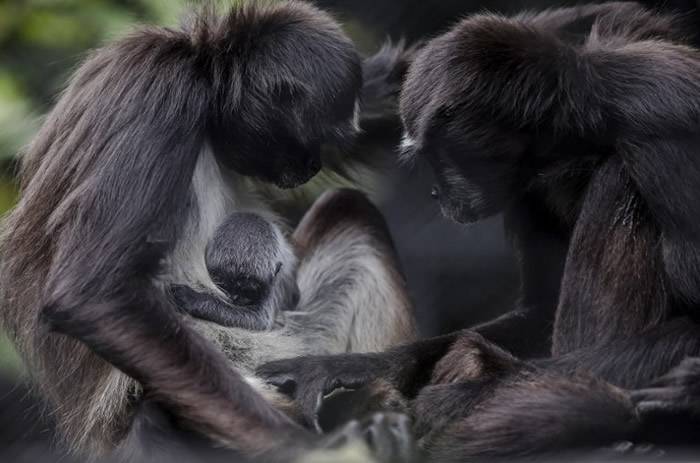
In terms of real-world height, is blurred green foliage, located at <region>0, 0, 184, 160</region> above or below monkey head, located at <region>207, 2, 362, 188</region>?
above

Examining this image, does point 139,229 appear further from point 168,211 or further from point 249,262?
point 249,262

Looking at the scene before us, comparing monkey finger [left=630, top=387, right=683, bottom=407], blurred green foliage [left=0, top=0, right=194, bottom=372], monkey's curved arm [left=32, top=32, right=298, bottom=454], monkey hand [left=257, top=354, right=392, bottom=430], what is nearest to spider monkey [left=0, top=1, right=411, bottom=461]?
monkey's curved arm [left=32, top=32, right=298, bottom=454]

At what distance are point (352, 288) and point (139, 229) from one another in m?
1.11

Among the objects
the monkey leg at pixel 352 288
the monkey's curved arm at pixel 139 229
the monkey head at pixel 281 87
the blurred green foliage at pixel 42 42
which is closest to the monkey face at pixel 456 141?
the monkey head at pixel 281 87

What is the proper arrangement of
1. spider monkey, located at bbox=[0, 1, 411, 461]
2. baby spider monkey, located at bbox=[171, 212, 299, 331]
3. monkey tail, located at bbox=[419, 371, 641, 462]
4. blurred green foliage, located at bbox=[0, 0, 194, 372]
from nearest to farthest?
monkey tail, located at bbox=[419, 371, 641, 462]
spider monkey, located at bbox=[0, 1, 411, 461]
baby spider monkey, located at bbox=[171, 212, 299, 331]
blurred green foliage, located at bbox=[0, 0, 194, 372]

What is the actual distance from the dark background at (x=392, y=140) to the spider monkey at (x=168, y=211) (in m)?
0.72

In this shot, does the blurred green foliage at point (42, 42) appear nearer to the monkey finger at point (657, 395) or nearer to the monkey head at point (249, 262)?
the monkey head at point (249, 262)

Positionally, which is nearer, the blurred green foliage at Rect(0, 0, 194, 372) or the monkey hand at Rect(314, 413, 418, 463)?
the monkey hand at Rect(314, 413, 418, 463)

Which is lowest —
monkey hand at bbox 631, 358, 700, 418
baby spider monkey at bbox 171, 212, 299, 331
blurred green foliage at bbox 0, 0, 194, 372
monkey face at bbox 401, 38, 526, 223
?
monkey hand at bbox 631, 358, 700, 418

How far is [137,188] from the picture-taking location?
382 centimetres

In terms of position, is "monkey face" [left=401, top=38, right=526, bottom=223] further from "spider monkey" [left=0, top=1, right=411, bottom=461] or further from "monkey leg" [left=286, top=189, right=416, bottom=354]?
"monkey leg" [left=286, top=189, right=416, bottom=354]

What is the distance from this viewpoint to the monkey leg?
4625 millimetres

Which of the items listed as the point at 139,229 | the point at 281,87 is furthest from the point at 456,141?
the point at 139,229

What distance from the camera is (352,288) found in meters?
4.66
